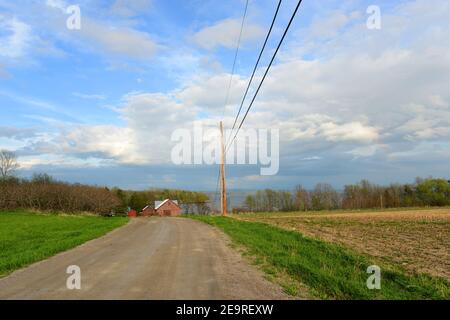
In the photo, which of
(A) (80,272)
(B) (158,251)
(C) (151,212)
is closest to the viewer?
(A) (80,272)

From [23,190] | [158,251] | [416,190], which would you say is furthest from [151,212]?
[158,251]

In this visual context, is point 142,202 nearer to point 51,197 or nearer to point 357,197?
point 51,197

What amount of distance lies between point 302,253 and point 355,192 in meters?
114

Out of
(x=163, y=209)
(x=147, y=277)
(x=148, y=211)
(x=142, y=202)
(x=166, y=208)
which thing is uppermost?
(x=147, y=277)

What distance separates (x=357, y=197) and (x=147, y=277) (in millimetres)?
116583

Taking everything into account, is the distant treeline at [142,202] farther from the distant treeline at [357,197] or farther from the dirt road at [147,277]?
the dirt road at [147,277]

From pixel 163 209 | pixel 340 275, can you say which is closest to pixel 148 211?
pixel 163 209

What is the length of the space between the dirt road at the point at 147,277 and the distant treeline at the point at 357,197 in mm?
93371

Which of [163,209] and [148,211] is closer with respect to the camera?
[148,211]

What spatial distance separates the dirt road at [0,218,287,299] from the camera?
24.8 ft

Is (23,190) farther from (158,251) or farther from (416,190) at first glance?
(416,190)

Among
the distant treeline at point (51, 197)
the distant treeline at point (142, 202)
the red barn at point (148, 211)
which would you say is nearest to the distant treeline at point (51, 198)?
the distant treeline at point (51, 197)

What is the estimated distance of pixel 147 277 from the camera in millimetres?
9125
